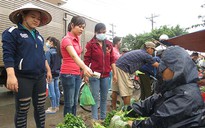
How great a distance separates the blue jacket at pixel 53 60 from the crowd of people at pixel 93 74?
5.44 feet

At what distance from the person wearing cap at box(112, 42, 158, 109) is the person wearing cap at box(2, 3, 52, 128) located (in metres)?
2.35

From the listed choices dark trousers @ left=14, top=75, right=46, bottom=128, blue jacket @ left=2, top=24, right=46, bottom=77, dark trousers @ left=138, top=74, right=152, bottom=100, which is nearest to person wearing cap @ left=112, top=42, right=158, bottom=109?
dark trousers @ left=138, top=74, right=152, bottom=100

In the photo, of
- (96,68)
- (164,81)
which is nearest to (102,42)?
(96,68)

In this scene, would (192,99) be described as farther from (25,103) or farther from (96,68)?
(96,68)

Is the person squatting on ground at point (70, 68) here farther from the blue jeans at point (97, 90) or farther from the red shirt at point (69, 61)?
the blue jeans at point (97, 90)

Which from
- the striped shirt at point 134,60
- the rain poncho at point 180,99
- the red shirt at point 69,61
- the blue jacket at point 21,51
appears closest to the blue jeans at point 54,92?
the striped shirt at point 134,60

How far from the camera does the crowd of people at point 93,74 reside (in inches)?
87.9

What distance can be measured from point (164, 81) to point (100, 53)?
7.12 ft

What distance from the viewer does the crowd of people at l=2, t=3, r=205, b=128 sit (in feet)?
7.32

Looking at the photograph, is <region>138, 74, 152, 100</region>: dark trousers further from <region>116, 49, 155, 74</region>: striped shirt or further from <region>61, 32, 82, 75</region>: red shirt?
<region>61, 32, 82, 75</region>: red shirt

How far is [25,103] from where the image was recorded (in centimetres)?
302

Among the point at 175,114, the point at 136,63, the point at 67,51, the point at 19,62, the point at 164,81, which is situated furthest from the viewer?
the point at 136,63

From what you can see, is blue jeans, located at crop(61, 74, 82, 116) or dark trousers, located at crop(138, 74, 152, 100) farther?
dark trousers, located at crop(138, 74, 152, 100)

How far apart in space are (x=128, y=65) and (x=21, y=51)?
2.71 meters
